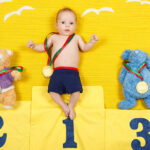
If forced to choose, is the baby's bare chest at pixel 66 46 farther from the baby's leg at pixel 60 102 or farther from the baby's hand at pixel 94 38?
the baby's leg at pixel 60 102

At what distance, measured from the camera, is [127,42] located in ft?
3.74

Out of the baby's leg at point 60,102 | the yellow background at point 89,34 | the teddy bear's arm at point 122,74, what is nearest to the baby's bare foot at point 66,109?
the baby's leg at point 60,102

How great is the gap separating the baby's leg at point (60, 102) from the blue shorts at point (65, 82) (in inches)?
0.7

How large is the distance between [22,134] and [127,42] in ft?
2.17

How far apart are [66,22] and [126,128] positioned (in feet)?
1.80

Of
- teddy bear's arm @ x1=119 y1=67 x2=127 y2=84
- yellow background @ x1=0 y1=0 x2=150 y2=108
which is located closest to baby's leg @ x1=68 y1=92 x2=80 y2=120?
yellow background @ x1=0 y1=0 x2=150 y2=108

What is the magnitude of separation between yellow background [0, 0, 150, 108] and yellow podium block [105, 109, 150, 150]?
0.33ft

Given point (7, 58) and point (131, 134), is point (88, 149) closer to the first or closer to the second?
point (131, 134)

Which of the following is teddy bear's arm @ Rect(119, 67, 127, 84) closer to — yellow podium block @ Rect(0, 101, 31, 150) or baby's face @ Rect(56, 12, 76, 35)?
baby's face @ Rect(56, 12, 76, 35)

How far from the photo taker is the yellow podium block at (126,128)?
1.03 m

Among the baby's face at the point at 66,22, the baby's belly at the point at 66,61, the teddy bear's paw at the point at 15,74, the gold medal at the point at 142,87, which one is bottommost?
the gold medal at the point at 142,87

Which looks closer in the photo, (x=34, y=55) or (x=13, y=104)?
(x=13, y=104)

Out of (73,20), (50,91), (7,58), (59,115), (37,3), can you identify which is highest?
(37,3)

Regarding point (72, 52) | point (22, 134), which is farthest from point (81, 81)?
point (22, 134)
